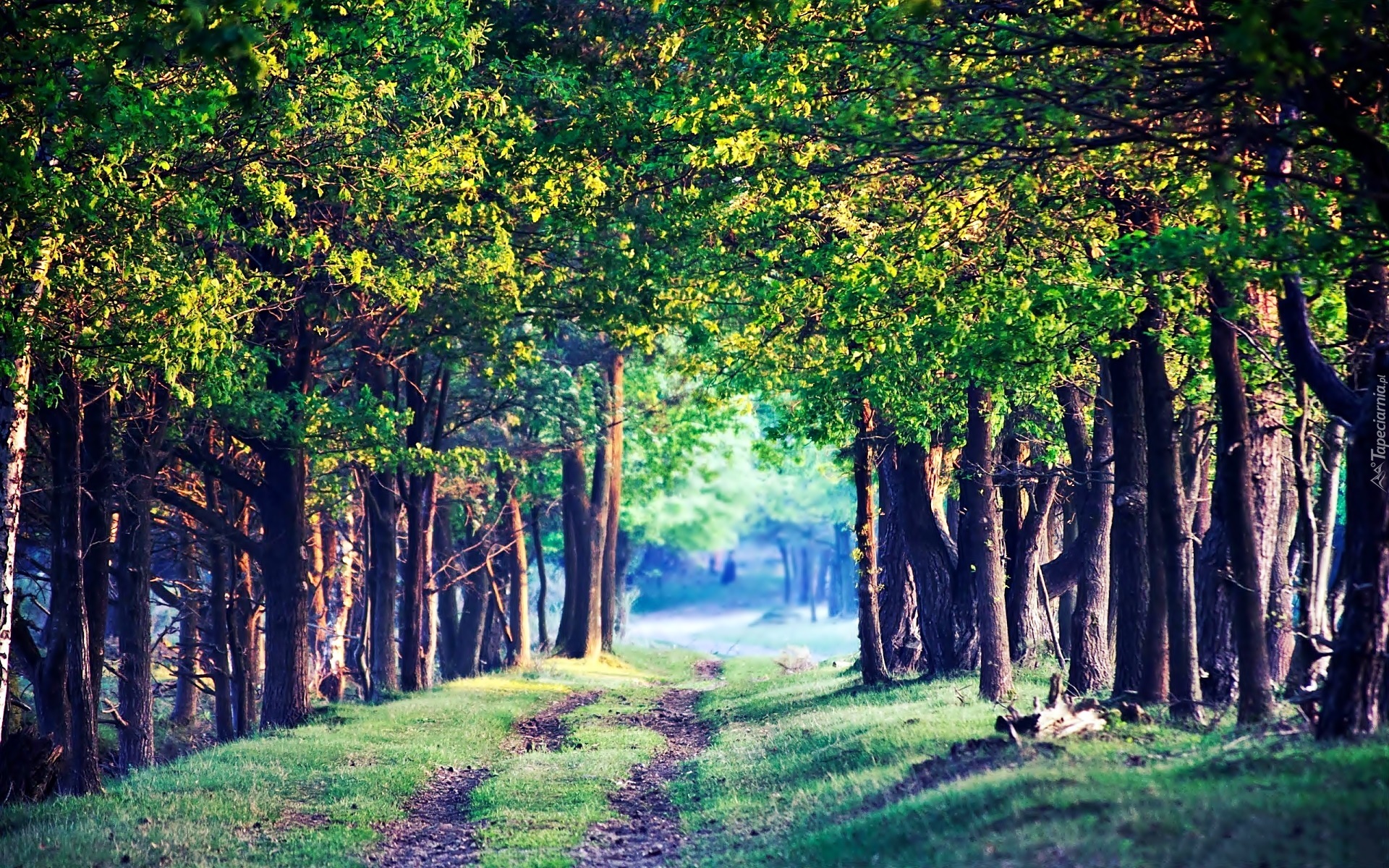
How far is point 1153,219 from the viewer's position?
16.6 metres

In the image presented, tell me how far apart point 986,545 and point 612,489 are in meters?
22.1

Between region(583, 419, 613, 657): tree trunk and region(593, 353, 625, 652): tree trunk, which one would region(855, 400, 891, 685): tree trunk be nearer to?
region(593, 353, 625, 652): tree trunk

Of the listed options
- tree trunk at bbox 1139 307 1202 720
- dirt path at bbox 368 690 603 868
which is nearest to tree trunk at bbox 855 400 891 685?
dirt path at bbox 368 690 603 868

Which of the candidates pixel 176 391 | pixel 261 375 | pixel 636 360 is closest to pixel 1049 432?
pixel 261 375

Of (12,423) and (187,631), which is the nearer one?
(12,423)

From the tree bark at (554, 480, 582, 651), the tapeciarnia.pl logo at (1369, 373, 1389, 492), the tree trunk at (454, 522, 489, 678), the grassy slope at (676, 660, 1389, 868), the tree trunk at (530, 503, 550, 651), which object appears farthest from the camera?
the tree trunk at (454, 522, 489, 678)

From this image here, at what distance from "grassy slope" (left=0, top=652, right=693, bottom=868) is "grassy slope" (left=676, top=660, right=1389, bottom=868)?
167cm

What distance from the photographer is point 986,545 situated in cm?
2264

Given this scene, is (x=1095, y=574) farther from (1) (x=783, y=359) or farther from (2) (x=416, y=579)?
(2) (x=416, y=579)

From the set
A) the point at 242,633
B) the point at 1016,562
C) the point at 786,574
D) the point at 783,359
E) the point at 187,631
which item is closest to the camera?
the point at 783,359

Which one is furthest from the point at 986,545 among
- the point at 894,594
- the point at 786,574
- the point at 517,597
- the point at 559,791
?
the point at 786,574

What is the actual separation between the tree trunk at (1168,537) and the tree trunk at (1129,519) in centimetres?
65

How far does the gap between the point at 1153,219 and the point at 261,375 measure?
13248mm

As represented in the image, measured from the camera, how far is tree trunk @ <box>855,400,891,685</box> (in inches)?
1045
